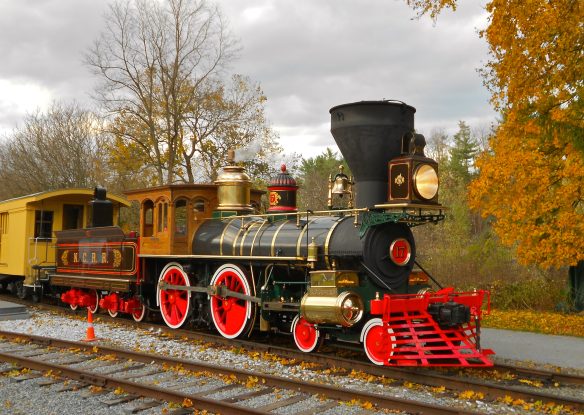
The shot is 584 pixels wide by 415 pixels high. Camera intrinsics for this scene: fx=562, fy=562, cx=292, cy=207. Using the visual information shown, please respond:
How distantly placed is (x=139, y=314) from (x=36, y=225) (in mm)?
4717

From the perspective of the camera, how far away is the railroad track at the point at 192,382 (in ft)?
17.7

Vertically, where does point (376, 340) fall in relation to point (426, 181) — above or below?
below

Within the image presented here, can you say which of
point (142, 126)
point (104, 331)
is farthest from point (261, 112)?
point (104, 331)

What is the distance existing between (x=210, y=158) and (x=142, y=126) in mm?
3255

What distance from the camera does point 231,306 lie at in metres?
9.22

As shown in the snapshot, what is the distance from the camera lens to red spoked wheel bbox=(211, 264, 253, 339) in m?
8.91


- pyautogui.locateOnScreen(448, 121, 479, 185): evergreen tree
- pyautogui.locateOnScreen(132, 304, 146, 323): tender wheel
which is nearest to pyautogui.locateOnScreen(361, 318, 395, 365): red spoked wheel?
pyautogui.locateOnScreen(132, 304, 146, 323): tender wheel

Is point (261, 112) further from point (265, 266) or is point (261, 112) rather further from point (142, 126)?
point (265, 266)

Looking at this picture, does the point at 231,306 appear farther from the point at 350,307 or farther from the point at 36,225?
the point at 36,225

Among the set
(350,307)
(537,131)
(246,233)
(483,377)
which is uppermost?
(537,131)

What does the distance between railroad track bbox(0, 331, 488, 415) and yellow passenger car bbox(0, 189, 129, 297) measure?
5.98 meters

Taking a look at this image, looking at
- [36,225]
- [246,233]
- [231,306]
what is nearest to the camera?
[246,233]

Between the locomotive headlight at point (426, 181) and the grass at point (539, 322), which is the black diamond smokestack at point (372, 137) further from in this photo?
the grass at point (539, 322)

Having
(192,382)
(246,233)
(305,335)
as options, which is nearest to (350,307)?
(305,335)
